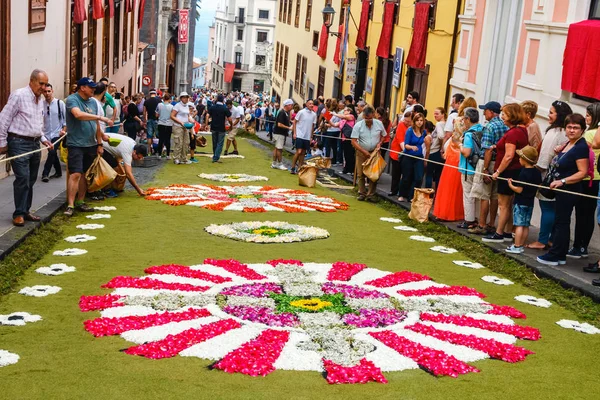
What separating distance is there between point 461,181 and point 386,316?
503 centimetres

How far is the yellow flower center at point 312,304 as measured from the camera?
741 centimetres

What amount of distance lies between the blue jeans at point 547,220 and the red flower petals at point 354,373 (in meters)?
4.75

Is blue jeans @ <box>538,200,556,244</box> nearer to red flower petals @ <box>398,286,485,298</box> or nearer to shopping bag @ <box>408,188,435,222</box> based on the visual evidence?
red flower petals @ <box>398,286,485,298</box>

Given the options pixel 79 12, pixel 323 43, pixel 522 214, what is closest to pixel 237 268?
pixel 522 214

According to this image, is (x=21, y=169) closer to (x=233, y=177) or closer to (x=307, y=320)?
(x=307, y=320)

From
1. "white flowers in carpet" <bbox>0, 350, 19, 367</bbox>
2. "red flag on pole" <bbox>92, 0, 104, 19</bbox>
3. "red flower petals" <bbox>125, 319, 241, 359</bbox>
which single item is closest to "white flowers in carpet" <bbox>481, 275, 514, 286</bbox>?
"red flower petals" <bbox>125, 319, 241, 359</bbox>

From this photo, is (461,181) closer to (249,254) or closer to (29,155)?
(249,254)

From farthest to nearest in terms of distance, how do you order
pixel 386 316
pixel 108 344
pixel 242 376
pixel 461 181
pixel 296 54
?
pixel 296 54
pixel 461 181
pixel 386 316
pixel 108 344
pixel 242 376

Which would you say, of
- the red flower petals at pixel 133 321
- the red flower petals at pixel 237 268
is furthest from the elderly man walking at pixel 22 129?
the red flower petals at pixel 133 321

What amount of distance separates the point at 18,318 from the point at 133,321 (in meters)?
0.89

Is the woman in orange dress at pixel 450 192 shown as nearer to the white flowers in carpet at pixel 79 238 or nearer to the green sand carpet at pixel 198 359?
the green sand carpet at pixel 198 359

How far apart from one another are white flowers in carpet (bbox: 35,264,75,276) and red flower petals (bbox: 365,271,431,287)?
2.95 metres

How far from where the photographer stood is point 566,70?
1200 centimetres

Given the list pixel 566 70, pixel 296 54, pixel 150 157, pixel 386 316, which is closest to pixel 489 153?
pixel 566 70
